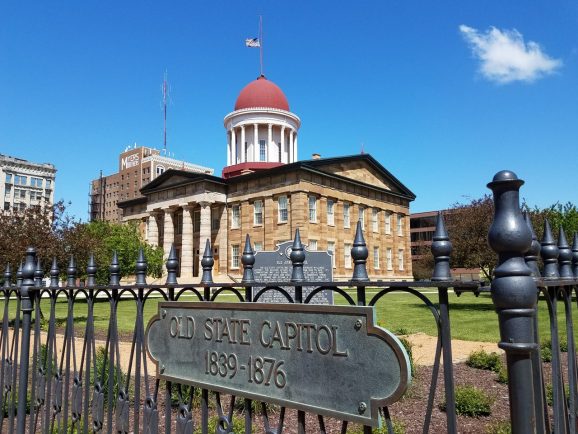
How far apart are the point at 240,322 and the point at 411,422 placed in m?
4.47

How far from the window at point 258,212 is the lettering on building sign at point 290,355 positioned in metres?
40.8

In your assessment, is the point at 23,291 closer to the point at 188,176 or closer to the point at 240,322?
the point at 240,322

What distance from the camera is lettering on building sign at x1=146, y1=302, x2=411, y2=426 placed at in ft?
6.47

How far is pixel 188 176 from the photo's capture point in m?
46.2

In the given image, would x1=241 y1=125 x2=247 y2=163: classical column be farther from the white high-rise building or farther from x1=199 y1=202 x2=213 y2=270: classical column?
the white high-rise building

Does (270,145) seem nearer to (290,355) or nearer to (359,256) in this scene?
(359,256)

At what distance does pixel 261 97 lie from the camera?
174ft

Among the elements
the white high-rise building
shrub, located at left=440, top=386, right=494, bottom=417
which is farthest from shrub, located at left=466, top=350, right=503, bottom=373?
the white high-rise building

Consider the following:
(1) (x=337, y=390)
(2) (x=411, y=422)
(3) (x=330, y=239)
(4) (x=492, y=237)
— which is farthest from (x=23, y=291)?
(3) (x=330, y=239)

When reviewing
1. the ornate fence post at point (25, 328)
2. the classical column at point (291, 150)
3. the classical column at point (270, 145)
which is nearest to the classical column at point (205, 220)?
the classical column at point (270, 145)

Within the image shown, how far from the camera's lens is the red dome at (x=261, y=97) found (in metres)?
53.0

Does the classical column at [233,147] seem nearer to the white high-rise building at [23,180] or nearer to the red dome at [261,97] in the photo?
the red dome at [261,97]

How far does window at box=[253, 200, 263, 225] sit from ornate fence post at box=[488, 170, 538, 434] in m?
42.1

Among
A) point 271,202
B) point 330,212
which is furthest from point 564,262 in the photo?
point 330,212
